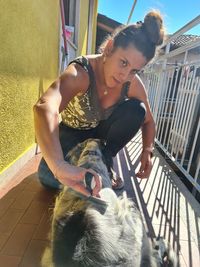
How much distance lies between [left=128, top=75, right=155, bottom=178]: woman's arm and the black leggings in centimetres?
7

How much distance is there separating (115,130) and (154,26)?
2.11 ft

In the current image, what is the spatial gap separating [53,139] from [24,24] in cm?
137

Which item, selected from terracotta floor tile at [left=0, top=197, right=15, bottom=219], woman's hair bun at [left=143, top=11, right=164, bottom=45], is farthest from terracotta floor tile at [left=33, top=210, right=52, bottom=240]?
woman's hair bun at [left=143, top=11, right=164, bottom=45]

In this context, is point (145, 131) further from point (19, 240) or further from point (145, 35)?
point (19, 240)

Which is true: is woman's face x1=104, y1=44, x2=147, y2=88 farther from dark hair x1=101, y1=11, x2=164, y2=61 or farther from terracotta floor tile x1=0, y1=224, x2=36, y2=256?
terracotta floor tile x1=0, y1=224, x2=36, y2=256

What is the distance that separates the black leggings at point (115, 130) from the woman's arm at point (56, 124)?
1.40 feet

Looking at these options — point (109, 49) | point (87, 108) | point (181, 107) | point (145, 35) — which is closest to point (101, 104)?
point (87, 108)

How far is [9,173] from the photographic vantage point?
73.3 inches

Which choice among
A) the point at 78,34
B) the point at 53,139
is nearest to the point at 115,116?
the point at 53,139

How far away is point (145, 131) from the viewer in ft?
5.89

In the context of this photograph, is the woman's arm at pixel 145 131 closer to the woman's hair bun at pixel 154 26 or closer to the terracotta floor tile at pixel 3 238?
the woman's hair bun at pixel 154 26

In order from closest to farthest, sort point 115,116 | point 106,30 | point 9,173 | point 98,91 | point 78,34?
point 98,91 → point 115,116 → point 9,173 → point 78,34 → point 106,30

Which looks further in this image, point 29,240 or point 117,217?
point 29,240

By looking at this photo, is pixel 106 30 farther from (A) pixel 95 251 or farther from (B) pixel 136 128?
(A) pixel 95 251
